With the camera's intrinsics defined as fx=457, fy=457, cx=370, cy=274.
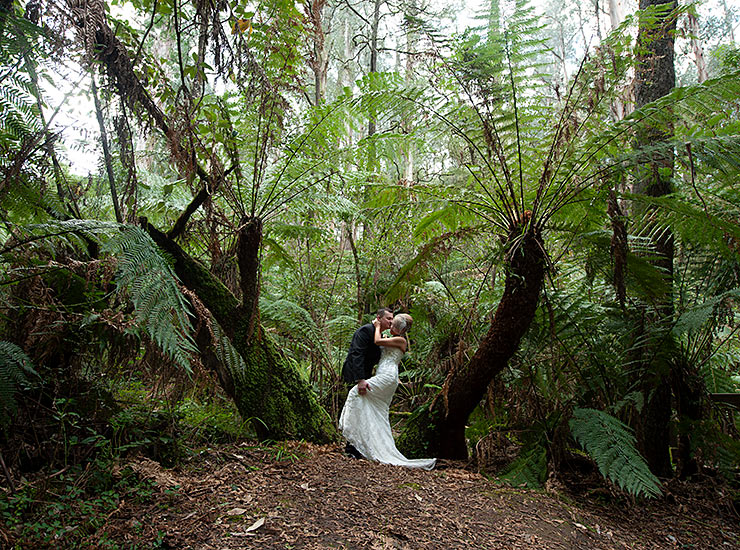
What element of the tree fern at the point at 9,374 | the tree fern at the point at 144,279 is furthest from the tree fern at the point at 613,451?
the tree fern at the point at 9,374

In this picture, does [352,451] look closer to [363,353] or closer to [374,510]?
[363,353]

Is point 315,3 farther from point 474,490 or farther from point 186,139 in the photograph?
point 474,490

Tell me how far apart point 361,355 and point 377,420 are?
572mm

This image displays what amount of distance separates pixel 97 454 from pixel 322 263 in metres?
3.95

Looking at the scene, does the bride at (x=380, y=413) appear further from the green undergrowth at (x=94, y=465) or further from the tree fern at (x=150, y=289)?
the tree fern at (x=150, y=289)

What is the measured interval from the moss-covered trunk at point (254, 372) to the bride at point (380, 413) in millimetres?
448

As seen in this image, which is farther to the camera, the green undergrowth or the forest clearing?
the forest clearing

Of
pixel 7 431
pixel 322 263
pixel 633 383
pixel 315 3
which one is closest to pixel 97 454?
pixel 7 431

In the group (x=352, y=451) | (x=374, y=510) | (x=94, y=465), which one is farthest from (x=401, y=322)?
(x=94, y=465)

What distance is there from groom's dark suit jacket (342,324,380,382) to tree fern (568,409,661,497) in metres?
1.75

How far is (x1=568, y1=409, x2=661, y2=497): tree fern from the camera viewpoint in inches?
97.0

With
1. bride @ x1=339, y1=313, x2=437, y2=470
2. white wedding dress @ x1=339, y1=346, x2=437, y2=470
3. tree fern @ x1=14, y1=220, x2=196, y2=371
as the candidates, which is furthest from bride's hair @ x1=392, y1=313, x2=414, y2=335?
tree fern @ x1=14, y1=220, x2=196, y2=371

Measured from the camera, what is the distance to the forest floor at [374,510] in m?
1.74

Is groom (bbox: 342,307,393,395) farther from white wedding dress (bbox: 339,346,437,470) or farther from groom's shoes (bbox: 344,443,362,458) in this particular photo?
groom's shoes (bbox: 344,443,362,458)
